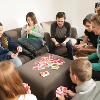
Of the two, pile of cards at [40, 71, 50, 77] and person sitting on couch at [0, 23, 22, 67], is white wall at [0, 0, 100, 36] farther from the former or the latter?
pile of cards at [40, 71, 50, 77]

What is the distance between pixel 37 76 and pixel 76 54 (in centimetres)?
129

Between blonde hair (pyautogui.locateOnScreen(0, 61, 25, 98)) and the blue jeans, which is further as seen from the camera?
the blue jeans

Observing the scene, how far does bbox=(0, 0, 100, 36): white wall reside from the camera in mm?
3672

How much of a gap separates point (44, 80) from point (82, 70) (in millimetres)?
649

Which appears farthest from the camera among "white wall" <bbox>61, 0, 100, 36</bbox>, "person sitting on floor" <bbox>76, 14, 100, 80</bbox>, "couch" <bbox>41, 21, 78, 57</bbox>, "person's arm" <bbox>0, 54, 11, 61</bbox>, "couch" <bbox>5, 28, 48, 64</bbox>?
"white wall" <bbox>61, 0, 100, 36</bbox>

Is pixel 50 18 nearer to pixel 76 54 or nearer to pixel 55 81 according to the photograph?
pixel 76 54

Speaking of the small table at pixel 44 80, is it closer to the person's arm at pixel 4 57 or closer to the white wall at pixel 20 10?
the person's arm at pixel 4 57

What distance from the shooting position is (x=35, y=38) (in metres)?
3.48

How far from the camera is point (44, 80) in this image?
2.25 meters

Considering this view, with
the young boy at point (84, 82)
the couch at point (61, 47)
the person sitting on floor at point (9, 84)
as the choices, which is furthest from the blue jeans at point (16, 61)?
the person sitting on floor at point (9, 84)

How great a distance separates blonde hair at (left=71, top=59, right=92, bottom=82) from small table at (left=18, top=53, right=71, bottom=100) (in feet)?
1.81

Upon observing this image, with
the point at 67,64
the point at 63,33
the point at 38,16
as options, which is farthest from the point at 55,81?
the point at 38,16

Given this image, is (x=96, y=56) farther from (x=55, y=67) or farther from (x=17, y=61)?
(x=17, y=61)

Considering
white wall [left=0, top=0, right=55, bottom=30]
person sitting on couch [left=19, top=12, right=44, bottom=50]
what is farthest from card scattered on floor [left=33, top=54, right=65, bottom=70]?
white wall [left=0, top=0, right=55, bottom=30]
